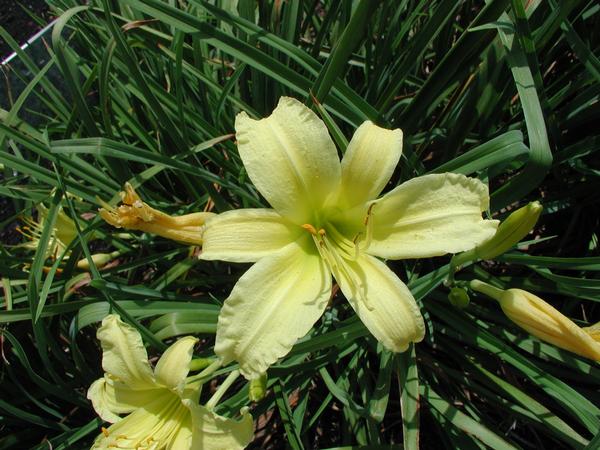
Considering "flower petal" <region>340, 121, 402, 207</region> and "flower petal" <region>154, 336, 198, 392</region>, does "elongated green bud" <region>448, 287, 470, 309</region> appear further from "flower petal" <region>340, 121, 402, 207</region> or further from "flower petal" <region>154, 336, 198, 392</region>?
"flower petal" <region>154, 336, 198, 392</region>

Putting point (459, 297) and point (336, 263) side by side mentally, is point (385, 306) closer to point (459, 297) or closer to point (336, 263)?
point (336, 263)

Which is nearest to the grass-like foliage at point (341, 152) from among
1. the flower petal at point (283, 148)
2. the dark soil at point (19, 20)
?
the flower petal at point (283, 148)

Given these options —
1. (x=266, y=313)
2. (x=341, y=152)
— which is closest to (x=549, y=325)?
(x=266, y=313)

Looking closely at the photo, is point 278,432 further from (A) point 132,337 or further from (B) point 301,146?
(B) point 301,146

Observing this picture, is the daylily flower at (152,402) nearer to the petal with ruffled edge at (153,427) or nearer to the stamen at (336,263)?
the petal with ruffled edge at (153,427)

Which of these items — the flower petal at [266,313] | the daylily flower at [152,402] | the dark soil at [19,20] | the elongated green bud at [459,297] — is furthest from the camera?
the dark soil at [19,20]

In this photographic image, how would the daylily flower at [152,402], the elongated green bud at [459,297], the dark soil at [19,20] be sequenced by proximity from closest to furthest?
1. the daylily flower at [152,402]
2. the elongated green bud at [459,297]
3. the dark soil at [19,20]
